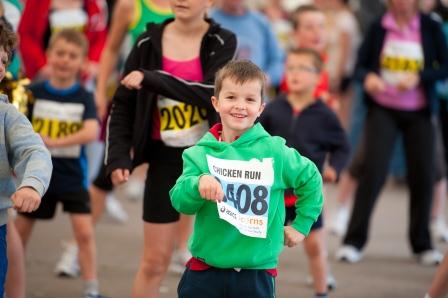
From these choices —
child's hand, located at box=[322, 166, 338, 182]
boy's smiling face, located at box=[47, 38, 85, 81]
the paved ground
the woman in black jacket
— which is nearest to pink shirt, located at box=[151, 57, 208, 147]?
the woman in black jacket

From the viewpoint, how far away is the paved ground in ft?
24.7

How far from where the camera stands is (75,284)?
24.6 feet

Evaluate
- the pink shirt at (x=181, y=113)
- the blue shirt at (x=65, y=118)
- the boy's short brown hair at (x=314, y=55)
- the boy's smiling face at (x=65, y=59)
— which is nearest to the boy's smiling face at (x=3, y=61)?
the pink shirt at (x=181, y=113)

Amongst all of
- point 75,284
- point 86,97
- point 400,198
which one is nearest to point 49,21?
point 86,97

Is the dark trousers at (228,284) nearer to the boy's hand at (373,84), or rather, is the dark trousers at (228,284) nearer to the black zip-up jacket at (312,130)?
the black zip-up jacket at (312,130)

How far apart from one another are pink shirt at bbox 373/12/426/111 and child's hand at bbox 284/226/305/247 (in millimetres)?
4134

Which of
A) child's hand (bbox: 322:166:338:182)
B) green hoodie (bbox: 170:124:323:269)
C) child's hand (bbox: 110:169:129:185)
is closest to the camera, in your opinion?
green hoodie (bbox: 170:124:323:269)

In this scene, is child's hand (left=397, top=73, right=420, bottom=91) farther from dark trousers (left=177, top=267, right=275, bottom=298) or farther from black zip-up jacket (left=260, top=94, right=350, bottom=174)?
dark trousers (left=177, top=267, right=275, bottom=298)

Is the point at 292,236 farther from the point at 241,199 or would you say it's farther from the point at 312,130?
the point at 312,130

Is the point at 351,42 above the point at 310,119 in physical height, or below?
below

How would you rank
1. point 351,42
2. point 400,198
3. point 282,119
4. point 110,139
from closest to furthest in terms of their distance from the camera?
point 110,139, point 282,119, point 351,42, point 400,198

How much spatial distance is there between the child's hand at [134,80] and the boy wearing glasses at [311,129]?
1.66 metres

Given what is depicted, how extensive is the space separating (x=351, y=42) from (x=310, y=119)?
15.6ft

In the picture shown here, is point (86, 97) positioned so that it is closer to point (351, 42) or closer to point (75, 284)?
point (75, 284)
